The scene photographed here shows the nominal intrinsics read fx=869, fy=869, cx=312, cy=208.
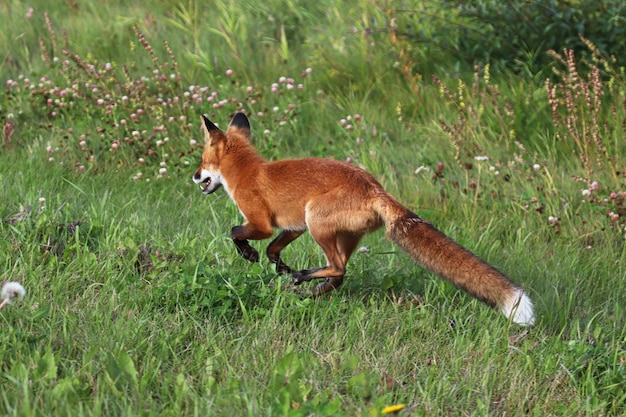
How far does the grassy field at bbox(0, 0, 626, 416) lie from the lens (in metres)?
4.00

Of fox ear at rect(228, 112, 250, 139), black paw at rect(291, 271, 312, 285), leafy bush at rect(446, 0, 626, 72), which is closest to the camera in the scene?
black paw at rect(291, 271, 312, 285)

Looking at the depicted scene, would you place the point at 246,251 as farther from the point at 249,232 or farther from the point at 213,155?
the point at 213,155

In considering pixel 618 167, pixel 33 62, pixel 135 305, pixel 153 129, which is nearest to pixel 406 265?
pixel 135 305

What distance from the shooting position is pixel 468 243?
6.10 metres

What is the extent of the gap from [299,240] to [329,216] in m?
1.25

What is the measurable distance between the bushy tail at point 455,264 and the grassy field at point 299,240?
25 cm

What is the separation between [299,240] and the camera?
5.99 m

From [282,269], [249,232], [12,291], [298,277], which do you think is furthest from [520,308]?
[12,291]

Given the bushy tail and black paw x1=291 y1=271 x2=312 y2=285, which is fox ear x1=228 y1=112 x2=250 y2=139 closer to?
black paw x1=291 y1=271 x2=312 y2=285

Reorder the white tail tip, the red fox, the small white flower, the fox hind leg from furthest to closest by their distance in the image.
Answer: the fox hind leg → the red fox → the white tail tip → the small white flower

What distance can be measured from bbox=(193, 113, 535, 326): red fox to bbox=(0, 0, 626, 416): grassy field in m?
0.24

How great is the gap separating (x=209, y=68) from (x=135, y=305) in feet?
15.2

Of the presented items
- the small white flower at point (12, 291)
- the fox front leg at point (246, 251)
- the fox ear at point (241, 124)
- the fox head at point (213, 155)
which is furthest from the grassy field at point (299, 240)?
the fox ear at point (241, 124)

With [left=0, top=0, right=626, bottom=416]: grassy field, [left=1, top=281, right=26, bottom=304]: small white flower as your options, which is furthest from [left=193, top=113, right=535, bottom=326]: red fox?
[left=1, top=281, right=26, bottom=304]: small white flower
